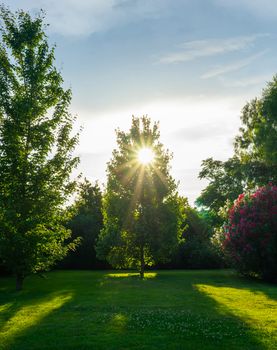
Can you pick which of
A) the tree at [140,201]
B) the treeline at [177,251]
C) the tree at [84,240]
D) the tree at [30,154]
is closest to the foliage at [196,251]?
the treeline at [177,251]

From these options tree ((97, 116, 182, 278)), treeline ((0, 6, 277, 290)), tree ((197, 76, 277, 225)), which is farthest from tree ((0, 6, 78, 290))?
tree ((197, 76, 277, 225))

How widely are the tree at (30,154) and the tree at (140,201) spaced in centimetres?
943

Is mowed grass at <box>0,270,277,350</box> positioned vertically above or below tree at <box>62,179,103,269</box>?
below

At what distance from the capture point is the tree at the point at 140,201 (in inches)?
1340

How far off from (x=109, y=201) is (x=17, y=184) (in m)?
12.1

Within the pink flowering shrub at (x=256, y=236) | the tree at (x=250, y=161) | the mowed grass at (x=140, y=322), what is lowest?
the mowed grass at (x=140, y=322)

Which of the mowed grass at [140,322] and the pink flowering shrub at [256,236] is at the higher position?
the pink flowering shrub at [256,236]

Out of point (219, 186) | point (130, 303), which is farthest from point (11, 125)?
point (219, 186)

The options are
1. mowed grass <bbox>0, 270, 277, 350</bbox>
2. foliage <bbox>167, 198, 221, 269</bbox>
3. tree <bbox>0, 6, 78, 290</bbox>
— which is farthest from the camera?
foliage <bbox>167, 198, 221, 269</bbox>

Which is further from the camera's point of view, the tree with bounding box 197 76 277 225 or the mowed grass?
the tree with bounding box 197 76 277 225

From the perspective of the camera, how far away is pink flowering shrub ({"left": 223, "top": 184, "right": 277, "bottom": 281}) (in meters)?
31.8

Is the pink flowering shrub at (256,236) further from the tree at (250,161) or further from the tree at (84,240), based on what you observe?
the tree at (84,240)

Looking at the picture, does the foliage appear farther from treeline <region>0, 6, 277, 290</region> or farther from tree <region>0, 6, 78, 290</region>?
tree <region>0, 6, 78, 290</region>

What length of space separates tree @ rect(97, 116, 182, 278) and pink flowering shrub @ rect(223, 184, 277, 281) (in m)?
4.95
